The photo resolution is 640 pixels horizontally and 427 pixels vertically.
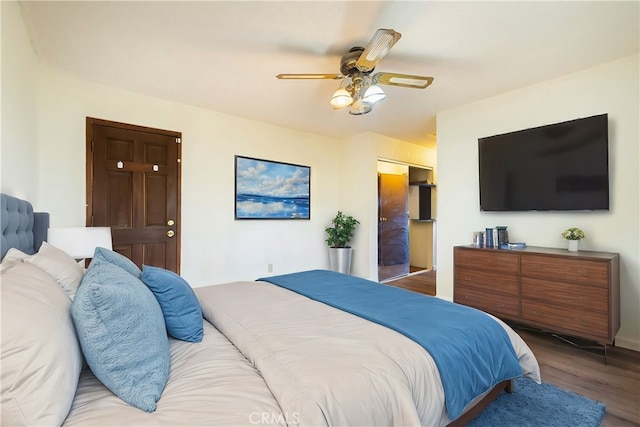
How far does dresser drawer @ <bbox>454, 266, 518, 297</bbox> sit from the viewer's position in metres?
2.70

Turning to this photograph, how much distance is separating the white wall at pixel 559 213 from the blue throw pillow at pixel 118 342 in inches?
137

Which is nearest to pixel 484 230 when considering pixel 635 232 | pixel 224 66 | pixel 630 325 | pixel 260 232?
pixel 635 232

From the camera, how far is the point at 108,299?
896 millimetres

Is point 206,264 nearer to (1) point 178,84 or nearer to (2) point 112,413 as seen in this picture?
(1) point 178,84

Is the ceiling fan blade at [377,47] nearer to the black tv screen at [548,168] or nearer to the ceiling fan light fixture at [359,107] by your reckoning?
the ceiling fan light fixture at [359,107]

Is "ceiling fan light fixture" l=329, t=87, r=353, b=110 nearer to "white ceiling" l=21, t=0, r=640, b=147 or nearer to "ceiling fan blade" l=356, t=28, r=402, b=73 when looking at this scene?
"ceiling fan blade" l=356, t=28, r=402, b=73

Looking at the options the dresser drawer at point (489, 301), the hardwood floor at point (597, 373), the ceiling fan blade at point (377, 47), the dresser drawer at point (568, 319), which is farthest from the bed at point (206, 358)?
the ceiling fan blade at point (377, 47)

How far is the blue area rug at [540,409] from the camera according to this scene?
1569 millimetres

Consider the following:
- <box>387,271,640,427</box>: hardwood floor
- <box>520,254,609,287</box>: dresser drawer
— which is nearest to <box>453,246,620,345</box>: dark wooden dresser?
<box>520,254,609,287</box>: dresser drawer

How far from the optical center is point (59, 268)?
4.06 feet

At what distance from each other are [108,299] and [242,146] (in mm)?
3385

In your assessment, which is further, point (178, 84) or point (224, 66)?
point (178, 84)

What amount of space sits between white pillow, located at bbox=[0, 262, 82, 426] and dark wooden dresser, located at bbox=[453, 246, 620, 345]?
3.11 metres

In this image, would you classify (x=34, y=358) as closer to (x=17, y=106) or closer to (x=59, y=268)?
(x=59, y=268)
